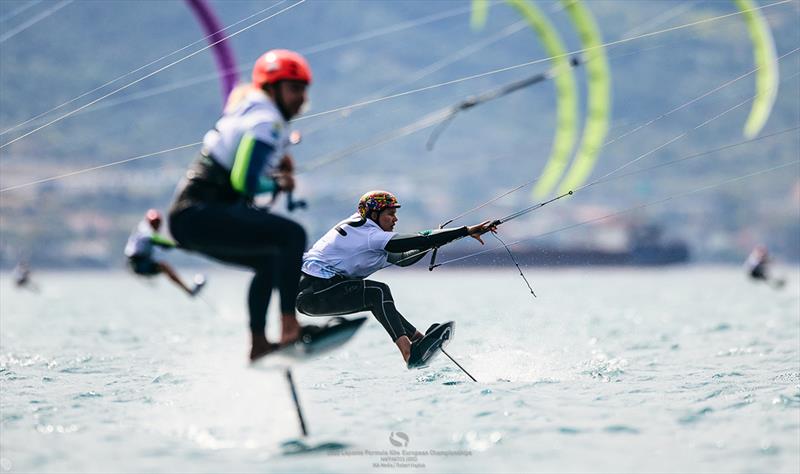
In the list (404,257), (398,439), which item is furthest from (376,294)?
(398,439)

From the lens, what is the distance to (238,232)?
25.3ft

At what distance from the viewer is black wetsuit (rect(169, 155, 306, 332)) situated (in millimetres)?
7691

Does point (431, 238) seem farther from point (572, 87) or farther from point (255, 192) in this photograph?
point (255, 192)

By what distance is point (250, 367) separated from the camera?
7.99 metres

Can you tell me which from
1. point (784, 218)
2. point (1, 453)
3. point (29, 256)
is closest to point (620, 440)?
point (1, 453)

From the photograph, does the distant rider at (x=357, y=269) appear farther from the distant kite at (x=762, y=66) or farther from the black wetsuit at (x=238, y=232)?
the distant kite at (x=762, y=66)

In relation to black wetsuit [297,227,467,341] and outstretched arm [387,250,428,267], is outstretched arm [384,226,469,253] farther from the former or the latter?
outstretched arm [387,250,428,267]

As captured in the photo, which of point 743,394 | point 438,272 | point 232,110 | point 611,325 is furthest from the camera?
point 438,272

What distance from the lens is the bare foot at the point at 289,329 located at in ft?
25.8

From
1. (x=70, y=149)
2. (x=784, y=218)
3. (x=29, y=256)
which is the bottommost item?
(x=784, y=218)

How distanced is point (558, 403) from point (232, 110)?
3770 mm

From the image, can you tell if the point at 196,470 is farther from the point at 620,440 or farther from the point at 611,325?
the point at 611,325

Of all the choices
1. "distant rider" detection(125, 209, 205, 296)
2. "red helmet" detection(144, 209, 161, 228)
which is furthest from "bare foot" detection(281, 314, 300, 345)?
"red helmet" detection(144, 209, 161, 228)

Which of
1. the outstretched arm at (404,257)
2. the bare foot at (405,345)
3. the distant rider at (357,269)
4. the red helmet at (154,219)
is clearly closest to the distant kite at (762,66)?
the outstretched arm at (404,257)
